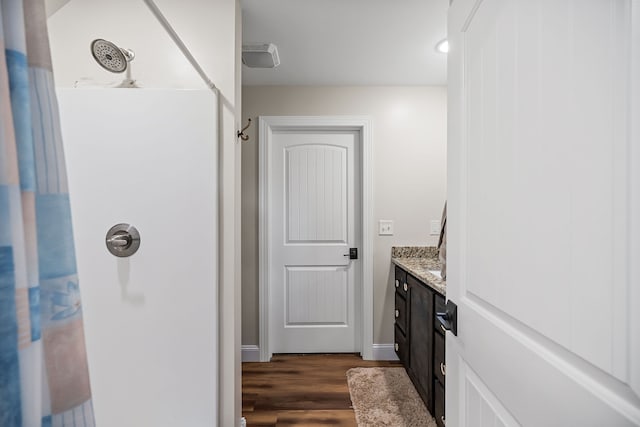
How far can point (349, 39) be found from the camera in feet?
6.77

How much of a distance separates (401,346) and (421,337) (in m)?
0.61

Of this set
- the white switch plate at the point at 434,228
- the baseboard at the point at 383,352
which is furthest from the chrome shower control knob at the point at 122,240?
the white switch plate at the point at 434,228

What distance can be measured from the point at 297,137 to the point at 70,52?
1675 millimetres

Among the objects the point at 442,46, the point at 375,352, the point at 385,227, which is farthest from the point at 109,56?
the point at 375,352

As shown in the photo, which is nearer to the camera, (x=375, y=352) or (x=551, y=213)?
(x=551, y=213)

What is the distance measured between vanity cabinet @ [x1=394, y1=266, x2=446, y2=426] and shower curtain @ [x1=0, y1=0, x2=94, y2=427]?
3.89 ft

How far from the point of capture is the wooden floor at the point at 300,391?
1.98 metres

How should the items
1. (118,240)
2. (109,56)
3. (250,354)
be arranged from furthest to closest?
(250,354)
(118,240)
(109,56)

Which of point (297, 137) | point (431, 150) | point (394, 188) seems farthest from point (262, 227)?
point (431, 150)

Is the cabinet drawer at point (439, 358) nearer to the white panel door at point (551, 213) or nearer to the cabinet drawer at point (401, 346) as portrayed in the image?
the cabinet drawer at point (401, 346)

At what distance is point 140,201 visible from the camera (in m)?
1.49

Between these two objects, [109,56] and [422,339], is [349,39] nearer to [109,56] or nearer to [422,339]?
[109,56]

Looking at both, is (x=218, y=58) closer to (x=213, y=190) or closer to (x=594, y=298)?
(x=213, y=190)

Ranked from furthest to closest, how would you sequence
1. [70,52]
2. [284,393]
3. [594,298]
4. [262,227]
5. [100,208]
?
[262,227]
[284,393]
[70,52]
[100,208]
[594,298]
